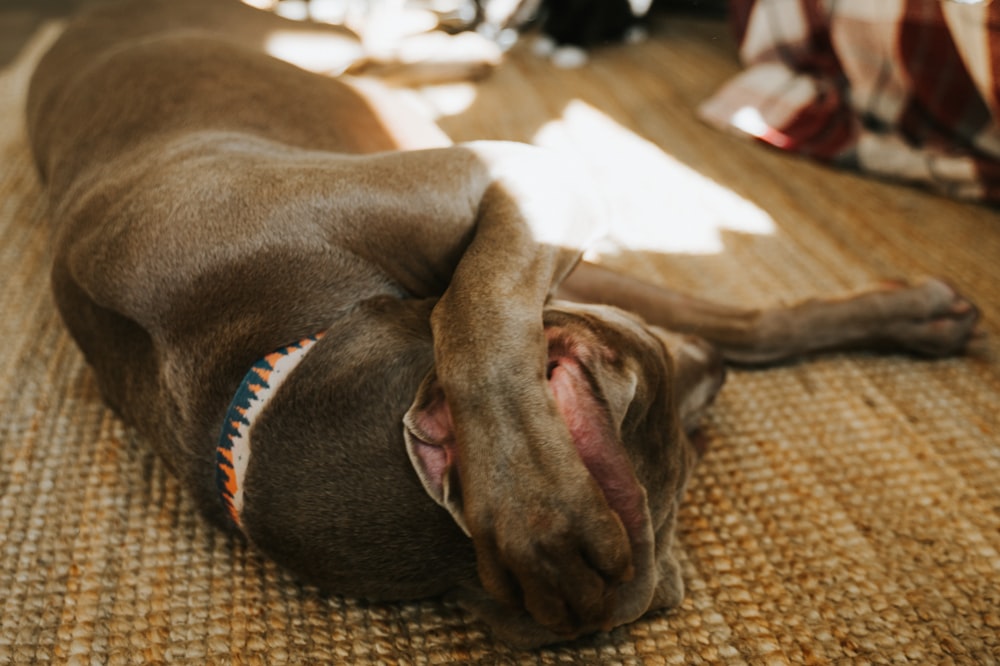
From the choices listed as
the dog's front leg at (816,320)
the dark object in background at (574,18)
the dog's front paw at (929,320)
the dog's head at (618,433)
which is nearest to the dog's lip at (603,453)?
the dog's head at (618,433)

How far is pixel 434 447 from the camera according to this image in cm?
83

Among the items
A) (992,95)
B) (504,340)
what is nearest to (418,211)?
(504,340)

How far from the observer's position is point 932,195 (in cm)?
183

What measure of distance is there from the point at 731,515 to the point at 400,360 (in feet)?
1.62

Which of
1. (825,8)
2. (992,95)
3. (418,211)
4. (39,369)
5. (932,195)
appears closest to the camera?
(418,211)

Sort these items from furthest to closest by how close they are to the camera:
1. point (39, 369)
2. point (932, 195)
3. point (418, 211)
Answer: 1. point (932, 195)
2. point (39, 369)
3. point (418, 211)

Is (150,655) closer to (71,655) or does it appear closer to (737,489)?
(71,655)

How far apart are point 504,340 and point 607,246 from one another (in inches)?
35.2

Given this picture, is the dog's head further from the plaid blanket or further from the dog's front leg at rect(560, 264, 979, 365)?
the plaid blanket

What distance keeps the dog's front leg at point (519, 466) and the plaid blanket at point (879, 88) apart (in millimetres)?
1280

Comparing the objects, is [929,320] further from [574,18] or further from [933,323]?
[574,18]

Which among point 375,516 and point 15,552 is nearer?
point 375,516

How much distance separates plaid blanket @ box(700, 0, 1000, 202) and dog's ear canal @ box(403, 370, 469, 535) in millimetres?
1428

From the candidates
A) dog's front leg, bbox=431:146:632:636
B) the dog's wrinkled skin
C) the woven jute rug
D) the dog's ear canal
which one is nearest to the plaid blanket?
the woven jute rug
